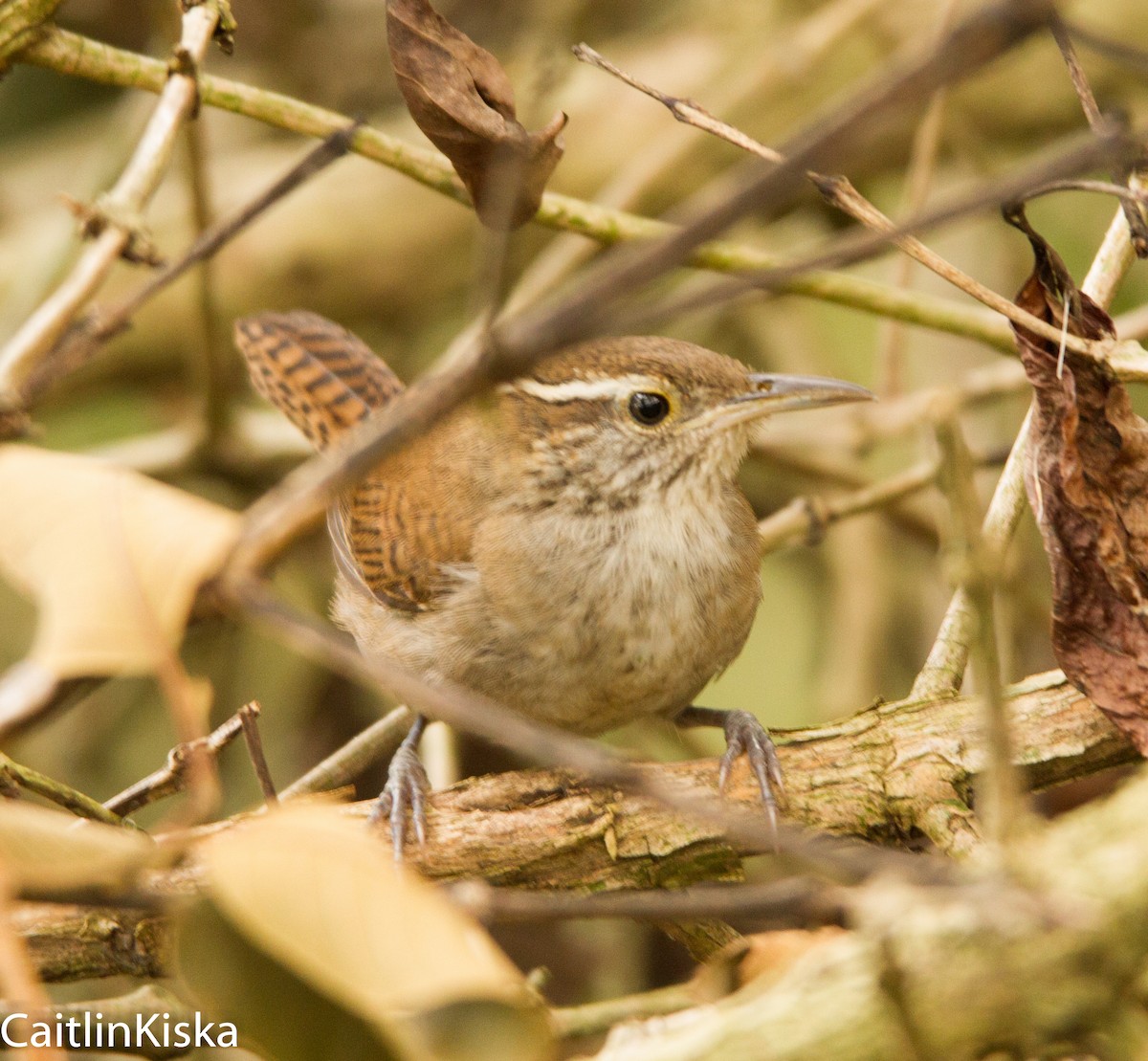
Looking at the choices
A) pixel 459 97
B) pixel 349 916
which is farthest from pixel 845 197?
pixel 349 916

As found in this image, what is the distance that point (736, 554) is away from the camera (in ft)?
A: 9.62

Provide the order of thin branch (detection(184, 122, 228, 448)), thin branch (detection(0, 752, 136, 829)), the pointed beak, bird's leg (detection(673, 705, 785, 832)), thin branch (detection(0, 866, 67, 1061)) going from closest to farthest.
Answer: thin branch (detection(0, 866, 67, 1061)), thin branch (detection(0, 752, 136, 829)), bird's leg (detection(673, 705, 785, 832)), the pointed beak, thin branch (detection(184, 122, 228, 448))

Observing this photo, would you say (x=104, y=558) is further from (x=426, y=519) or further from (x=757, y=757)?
(x=426, y=519)

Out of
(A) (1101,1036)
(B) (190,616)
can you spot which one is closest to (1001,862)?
(A) (1101,1036)

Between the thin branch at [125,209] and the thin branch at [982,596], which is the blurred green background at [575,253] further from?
the thin branch at [982,596]

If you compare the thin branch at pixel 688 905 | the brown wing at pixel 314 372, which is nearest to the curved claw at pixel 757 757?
the thin branch at pixel 688 905

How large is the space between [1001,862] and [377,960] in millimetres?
606

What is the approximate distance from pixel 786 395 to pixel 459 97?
1.18 m

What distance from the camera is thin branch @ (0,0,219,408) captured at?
2.34 meters

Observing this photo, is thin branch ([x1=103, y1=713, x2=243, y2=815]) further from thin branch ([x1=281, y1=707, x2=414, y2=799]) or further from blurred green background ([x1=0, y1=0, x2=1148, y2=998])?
blurred green background ([x1=0, y1=0, x2=1148, y2=998])

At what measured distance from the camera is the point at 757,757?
2451 mm

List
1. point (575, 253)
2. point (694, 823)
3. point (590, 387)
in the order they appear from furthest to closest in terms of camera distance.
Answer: point (575, 253), point (590, 387), point (694, 823)

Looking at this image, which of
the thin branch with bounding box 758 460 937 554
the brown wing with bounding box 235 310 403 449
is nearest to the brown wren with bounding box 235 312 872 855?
the thin branch with bounding box 758 460 937 554

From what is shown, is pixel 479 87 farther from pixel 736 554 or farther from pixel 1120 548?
pixel 736 554
